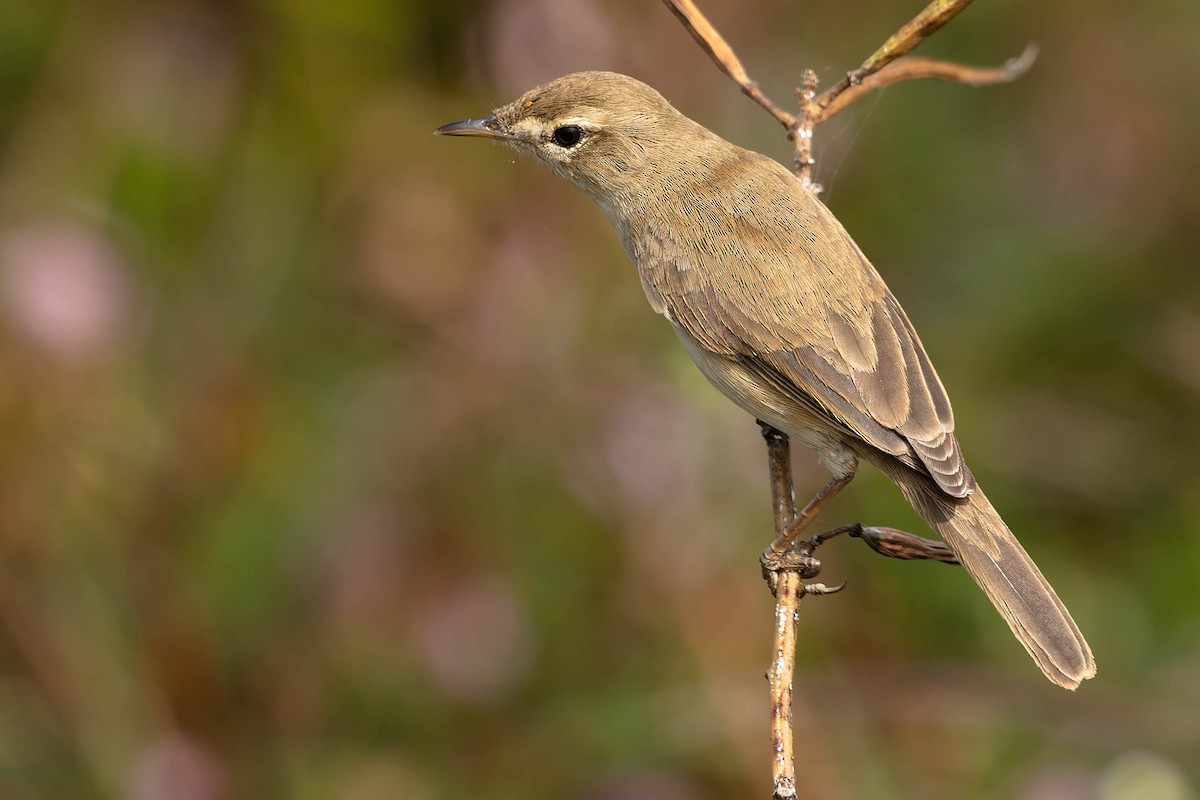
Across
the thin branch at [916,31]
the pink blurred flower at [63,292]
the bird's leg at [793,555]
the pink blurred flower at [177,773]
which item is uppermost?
the thin branch at [916,31]

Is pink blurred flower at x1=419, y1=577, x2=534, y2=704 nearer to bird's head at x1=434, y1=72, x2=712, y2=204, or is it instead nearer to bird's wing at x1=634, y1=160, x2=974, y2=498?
bird's wing at x1=634, y1=160, x2=974, y2=498

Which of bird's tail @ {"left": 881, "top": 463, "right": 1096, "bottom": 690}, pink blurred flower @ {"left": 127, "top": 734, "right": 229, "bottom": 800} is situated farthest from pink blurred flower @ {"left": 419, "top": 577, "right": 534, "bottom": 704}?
bird's tail @ {"left": 881, "top": 463, "right": 1096, "bottom": 690}

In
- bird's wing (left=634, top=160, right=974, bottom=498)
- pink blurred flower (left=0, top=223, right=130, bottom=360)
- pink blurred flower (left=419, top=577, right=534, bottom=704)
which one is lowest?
pink blurred flower (left=419, top=577, right=534, bottom=704)

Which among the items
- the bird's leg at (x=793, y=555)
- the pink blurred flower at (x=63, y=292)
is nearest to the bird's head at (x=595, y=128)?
the bird's leg at (x=793, y=555)

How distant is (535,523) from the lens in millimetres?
5262

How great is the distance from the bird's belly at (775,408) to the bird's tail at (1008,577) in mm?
162

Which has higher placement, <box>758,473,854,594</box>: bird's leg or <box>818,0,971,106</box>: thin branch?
<box>818,0,971,106</box>: thin branch

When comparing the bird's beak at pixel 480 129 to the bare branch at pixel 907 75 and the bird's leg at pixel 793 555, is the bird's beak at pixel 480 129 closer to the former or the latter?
the bare branch at pixel 907 75

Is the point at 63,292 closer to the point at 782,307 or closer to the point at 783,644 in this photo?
the point at 782,307

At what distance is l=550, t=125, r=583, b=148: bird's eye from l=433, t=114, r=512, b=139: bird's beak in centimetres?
14

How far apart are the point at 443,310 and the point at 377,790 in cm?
182

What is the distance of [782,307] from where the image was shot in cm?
391

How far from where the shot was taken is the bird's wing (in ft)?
12.4

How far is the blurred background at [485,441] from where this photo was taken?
466 centimetres
